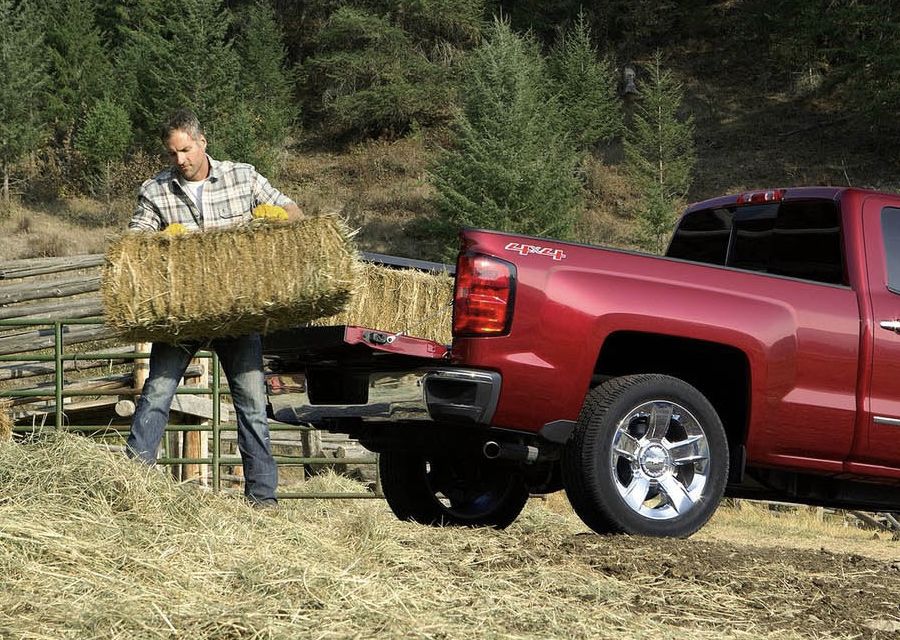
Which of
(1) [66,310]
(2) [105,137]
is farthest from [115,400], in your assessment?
(2) [105,137]

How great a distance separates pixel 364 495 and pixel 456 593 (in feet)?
23.0

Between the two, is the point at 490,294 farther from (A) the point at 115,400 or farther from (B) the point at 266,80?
(B) the point at 266,80

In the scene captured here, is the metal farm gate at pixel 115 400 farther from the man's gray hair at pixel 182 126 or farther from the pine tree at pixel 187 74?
the pine tree at pixel 187 74

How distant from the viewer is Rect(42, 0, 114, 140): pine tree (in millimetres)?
54562

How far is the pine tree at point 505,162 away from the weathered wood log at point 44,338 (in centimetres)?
2442

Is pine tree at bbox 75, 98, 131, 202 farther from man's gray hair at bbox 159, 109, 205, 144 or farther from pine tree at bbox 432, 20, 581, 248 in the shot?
man's gray hair at bbox 159, 109, 205, 144

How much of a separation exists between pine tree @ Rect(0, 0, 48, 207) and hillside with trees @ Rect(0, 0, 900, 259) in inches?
3.8

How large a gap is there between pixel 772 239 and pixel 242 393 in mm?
3155

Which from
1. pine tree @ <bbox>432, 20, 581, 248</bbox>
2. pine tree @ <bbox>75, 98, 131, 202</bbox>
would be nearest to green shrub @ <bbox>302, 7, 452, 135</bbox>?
pine tree @ <bbox>75, 98, 131, 202</bbox>

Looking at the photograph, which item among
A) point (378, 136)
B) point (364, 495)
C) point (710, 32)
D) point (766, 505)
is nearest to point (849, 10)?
point (710, 32)

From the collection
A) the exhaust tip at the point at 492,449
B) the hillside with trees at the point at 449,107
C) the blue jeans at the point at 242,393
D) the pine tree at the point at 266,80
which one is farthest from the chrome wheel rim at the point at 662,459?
the pine tree at the point at 266,80

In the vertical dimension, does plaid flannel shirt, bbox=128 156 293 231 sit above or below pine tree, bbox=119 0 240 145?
below

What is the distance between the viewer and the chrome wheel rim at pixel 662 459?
597 centimetres

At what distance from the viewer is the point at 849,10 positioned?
166ft
